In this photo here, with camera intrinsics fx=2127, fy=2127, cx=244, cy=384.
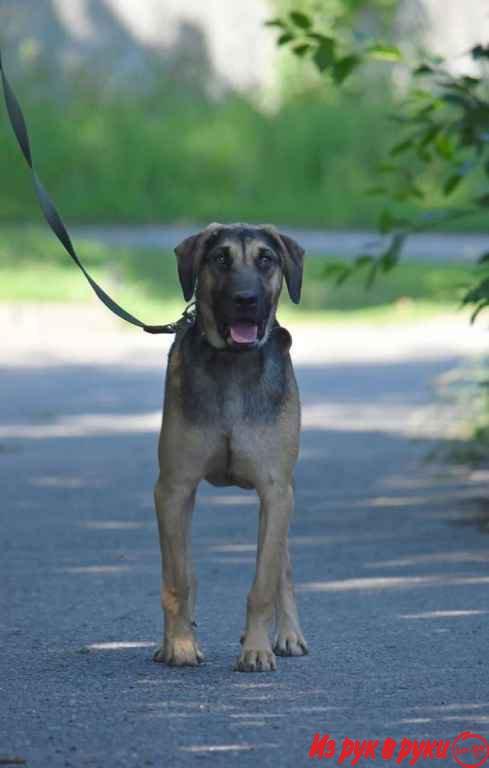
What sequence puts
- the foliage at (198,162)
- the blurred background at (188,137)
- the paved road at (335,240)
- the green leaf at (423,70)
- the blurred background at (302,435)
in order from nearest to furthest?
1. the blurred background at (302,435)
2. the green leaf at (423,70)
3. the blurred background at (188,137)
4. the paved road at (335,240)
5. the foliage at (198,162)

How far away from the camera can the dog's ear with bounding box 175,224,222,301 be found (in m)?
6.81

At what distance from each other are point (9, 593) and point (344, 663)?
194 cm

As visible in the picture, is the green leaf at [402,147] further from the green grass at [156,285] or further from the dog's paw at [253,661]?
the green grass at [156,285]

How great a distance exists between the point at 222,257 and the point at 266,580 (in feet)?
3.38

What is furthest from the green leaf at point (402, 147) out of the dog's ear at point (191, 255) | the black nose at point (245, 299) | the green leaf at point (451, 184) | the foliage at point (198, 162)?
the foliage at point (198, 162)

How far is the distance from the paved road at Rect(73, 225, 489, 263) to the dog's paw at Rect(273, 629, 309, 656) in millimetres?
18601

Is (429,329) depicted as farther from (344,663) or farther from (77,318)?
(344,663)

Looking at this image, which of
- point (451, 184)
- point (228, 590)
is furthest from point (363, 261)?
point (228, 590)

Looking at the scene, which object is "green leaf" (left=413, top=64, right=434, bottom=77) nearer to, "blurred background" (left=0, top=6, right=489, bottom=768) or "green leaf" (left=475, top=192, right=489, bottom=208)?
"blurred background" (left=0, top=6, right=489, bottom=768)

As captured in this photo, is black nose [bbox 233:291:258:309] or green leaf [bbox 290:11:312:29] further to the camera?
green leaf [bbox 290:11:312:29]

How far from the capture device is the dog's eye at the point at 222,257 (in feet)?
22.0

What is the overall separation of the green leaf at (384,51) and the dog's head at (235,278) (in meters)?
2.67

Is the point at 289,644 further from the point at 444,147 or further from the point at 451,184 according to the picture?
the point at 444,147

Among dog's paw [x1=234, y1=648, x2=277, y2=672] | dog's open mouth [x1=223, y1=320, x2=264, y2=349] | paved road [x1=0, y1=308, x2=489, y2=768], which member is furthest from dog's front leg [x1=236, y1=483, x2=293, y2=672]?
dog's open mouth [x1=223, y1=320, x2=264, y2=349]
